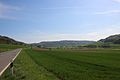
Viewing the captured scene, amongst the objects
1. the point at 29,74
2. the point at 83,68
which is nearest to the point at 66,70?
the point at 83,68

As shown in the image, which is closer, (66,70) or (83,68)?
(66,70)

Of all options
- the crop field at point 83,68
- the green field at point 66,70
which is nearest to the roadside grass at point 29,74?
the green field at point 66,70

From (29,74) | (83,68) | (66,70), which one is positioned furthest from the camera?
(83,68)

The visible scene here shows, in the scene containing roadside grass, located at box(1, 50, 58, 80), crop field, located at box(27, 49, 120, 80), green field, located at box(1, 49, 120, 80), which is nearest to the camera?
roadside grass, located at box(1, 50, 58, 80)

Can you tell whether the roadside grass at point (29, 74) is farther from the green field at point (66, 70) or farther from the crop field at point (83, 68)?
the crop field at point (83, 68)

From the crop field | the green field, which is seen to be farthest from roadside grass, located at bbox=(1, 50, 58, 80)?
the crop field

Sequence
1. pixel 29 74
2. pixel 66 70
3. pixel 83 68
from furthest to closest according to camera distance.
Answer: pixel 83 68 < pixel 66 70 < pixel 29 74

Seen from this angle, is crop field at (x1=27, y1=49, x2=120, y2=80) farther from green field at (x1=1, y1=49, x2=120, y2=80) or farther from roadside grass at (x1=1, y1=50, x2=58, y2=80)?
roadside grass at (x1=1, y1=50, x2=58, y2=80)

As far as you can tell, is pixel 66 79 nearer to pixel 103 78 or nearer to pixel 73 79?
pixel 73 79

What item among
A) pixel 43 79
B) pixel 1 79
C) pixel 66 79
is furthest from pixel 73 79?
pixel 1 79

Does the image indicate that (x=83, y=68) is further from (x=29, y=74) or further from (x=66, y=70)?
(x=29, y=74)

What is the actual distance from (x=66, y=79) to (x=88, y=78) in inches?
61.6

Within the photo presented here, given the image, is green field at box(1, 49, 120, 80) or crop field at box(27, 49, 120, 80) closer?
green field at box(1, 49, 120, 80)

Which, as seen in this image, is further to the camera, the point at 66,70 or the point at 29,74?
the point at 66,70
